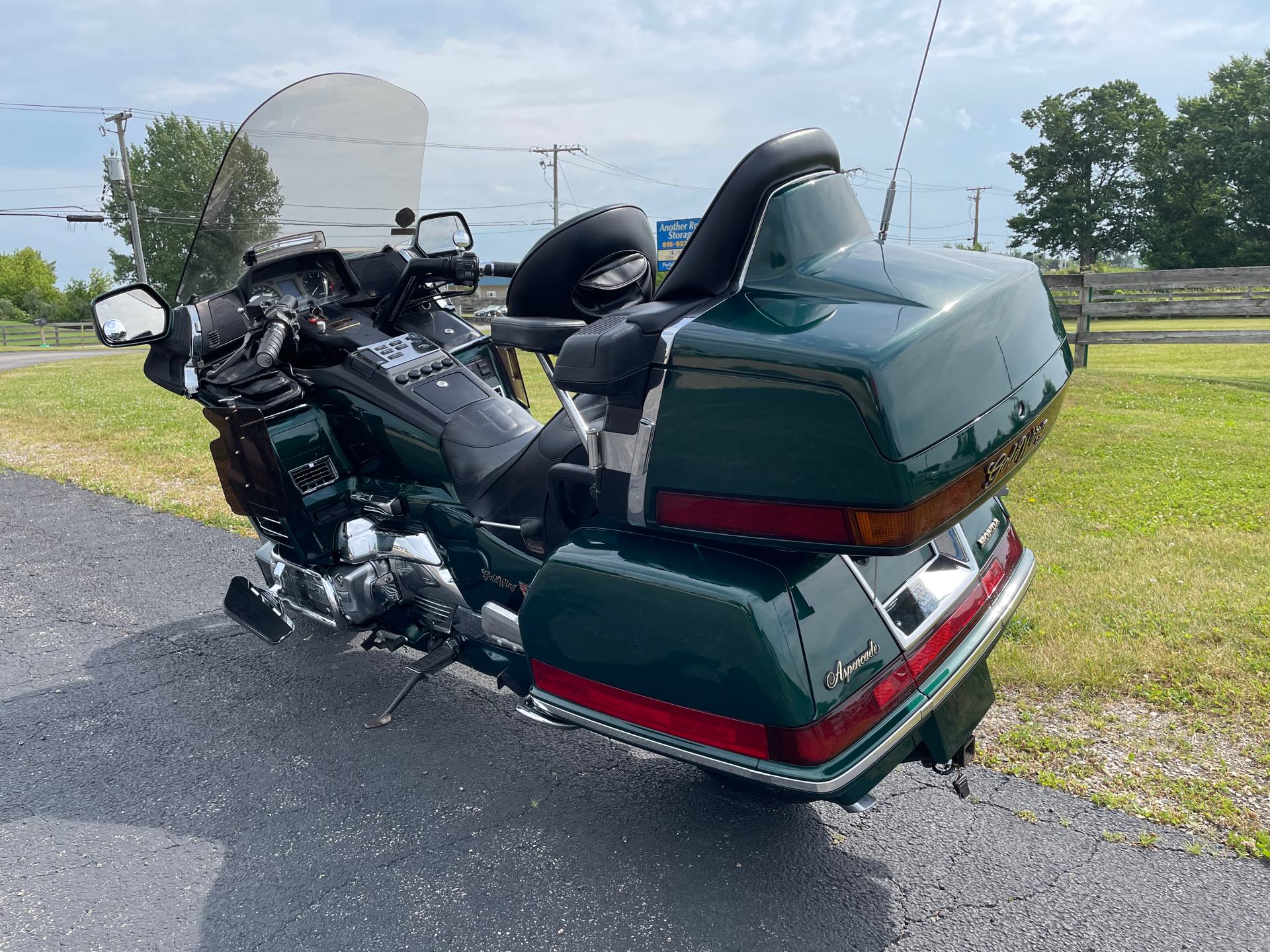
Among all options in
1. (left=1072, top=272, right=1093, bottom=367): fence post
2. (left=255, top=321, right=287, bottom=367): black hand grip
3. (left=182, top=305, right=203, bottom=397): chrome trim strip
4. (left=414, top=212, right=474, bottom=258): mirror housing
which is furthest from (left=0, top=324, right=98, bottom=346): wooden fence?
(left=255, top=321, right=287, bottom=367): black hand grip

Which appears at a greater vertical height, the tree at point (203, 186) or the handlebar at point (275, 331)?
the tree at point (203, 186)

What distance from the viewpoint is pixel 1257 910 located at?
213 centimetres

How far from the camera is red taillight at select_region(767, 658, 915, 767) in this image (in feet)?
6.01

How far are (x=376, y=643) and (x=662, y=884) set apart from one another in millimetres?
1601

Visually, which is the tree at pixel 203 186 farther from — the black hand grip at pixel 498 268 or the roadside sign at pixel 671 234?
the roadside sign at pixel 671 234

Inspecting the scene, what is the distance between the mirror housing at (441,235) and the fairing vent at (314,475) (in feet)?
3.43

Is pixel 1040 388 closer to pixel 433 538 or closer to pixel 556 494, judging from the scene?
pixel 556 494

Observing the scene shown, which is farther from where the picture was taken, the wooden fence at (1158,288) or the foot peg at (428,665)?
the wooden fence at (1158,288)

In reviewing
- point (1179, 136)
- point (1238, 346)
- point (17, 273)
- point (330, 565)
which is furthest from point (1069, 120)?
point (17, 273)

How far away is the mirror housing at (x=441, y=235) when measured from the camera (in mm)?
3912

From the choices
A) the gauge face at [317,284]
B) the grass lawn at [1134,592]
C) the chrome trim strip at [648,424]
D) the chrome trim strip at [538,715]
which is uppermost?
the gauge face at [317,284]

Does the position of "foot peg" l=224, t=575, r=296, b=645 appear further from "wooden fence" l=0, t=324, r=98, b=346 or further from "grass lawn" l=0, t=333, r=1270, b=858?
"wooden fence" l=0, t=324, r=98, b=346

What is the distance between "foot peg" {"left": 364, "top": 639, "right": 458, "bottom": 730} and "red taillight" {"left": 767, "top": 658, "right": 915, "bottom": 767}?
154 cm

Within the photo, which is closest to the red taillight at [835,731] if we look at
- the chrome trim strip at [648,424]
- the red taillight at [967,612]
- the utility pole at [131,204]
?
the red taillight at [967,612]
